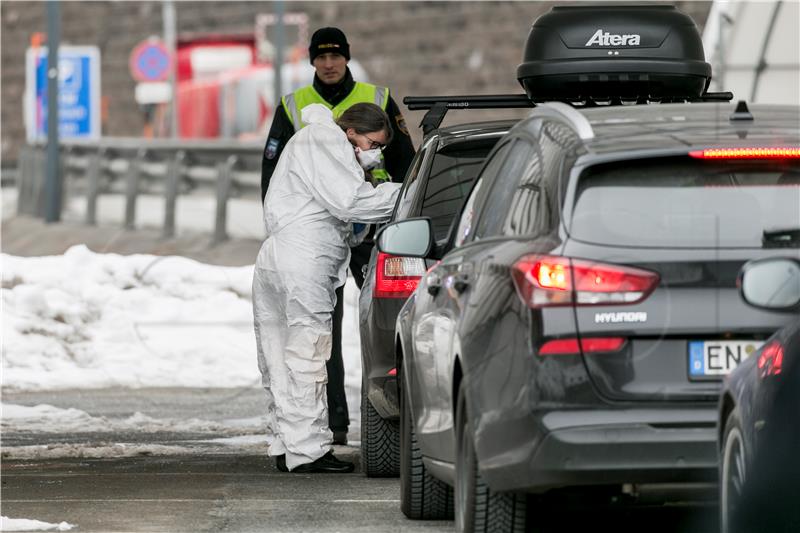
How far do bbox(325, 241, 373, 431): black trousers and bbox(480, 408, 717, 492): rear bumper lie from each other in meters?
5.30

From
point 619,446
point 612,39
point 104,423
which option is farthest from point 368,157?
point 619,446

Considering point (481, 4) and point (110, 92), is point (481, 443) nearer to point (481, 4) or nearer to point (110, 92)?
point (481, 4)

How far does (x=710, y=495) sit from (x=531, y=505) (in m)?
0.58

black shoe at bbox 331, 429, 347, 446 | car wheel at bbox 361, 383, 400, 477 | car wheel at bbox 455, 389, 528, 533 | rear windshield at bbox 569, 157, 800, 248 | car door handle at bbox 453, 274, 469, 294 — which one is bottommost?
black shoe at bbox 331, 429, 347, 446

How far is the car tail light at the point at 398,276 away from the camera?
9.38m

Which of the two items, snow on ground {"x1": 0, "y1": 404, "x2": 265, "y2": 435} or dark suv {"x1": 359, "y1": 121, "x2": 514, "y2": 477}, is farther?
snow on ground {"x1": 0, "y1": 404, "x2": 265, "y2": 435}

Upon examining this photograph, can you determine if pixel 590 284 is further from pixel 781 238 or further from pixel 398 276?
pixel 398 276

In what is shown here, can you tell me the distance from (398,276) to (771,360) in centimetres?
409

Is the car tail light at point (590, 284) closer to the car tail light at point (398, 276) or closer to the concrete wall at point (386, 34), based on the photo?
the car tail light at point (398, 276)

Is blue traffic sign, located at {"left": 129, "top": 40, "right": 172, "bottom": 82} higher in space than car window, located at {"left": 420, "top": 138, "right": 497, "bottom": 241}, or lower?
lower

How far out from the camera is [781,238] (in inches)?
245

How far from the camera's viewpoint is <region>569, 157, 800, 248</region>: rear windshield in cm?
621

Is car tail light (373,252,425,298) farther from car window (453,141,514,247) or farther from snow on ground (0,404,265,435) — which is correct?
snow on ground (0,404,265,435)

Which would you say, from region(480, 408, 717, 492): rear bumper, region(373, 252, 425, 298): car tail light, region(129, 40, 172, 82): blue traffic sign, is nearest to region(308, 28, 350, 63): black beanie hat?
region(373, 252, 425, 298): car tail light
